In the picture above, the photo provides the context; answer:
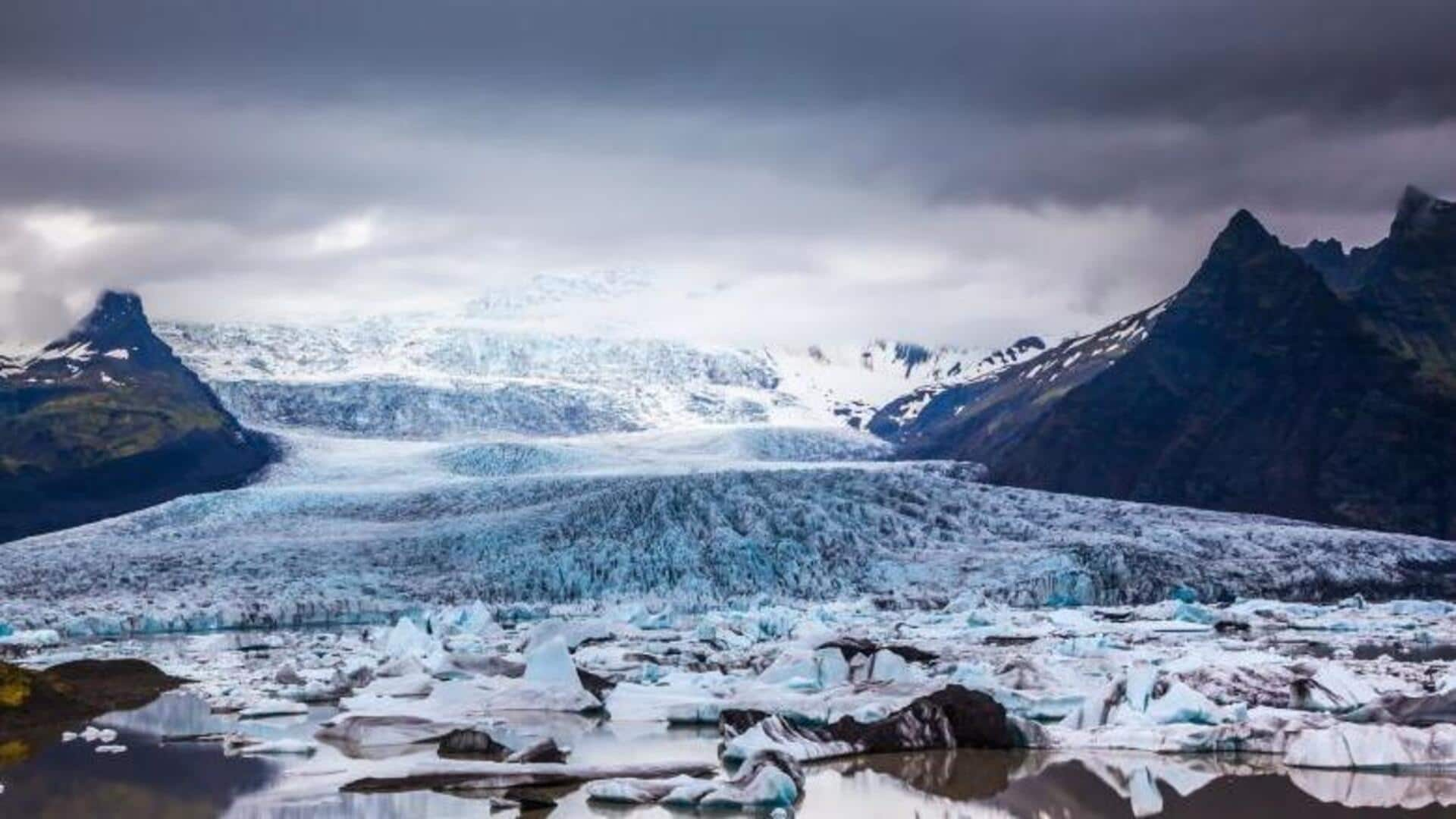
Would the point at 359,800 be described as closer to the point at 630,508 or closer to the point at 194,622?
the point at 194,622

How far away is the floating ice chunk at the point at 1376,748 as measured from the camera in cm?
1767

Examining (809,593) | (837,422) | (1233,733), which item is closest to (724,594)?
(809,593)

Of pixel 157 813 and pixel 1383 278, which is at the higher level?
pixel 1383 278

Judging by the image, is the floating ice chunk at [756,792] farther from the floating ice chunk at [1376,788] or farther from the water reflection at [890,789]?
the floating ice chunk at [1376,788]

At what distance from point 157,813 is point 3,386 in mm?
103173

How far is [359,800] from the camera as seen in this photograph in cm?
1778

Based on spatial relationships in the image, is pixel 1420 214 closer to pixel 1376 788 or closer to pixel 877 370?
pixel 877 370

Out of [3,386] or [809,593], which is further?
[3,386]

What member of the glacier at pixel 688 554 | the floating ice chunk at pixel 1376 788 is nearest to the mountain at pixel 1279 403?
the glacier at pixel 688 554

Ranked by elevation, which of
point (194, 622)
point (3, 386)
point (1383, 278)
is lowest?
point (194, 622)

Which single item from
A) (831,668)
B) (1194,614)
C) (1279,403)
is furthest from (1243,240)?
(831,668)

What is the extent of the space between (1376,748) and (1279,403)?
8286 centimetres

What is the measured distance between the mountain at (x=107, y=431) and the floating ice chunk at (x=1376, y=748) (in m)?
78.9

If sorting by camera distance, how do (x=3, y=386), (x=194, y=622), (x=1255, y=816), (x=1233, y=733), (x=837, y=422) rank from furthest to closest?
(x=837, y=422) < (x=3, y=386) < (x=194, y=622) < (x=1233, y=733) < (x=1255, y=816)
